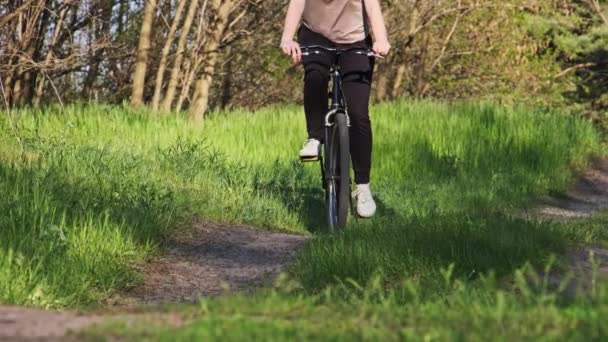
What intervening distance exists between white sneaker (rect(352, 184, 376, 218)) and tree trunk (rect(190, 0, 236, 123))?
6.18 m

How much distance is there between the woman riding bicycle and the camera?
6793 mm

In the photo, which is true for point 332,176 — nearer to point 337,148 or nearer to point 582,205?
point 337,148

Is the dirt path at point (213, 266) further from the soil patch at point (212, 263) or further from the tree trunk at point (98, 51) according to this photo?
the tree trunk at point (98, 51)

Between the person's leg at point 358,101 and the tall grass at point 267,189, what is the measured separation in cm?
48

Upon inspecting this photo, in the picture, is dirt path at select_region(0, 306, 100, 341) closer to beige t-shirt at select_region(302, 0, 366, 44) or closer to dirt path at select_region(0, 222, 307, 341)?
dirt path at select_region(0, 222, 307, 341)

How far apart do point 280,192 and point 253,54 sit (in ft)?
25.7

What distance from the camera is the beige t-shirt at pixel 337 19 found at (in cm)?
679

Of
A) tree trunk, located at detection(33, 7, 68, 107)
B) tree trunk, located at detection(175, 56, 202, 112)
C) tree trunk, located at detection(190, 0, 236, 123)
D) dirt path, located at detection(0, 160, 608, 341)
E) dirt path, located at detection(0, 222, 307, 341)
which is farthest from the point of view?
tree trunk, located at detection(175, 56, 202, 112)

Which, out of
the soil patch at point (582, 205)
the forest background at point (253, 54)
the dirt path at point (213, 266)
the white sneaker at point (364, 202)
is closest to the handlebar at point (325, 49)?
the white sneaker at point (364, 202)

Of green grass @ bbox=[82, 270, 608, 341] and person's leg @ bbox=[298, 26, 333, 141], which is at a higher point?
person's leg @ bbox=[298, 26, 333, 141]

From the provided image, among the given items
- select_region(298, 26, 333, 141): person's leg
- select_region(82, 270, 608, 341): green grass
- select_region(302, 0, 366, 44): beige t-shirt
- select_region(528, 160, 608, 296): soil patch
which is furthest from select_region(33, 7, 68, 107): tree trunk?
select_region(82, 270, 608, 341): green grass

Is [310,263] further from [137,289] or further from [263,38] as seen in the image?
[263,38]

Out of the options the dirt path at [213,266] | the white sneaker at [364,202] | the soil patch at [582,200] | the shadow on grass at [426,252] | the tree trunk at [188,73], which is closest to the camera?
the dirt path at [213,266]

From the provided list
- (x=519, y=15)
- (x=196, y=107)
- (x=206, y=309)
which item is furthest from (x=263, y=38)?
(x=206, y=309)
